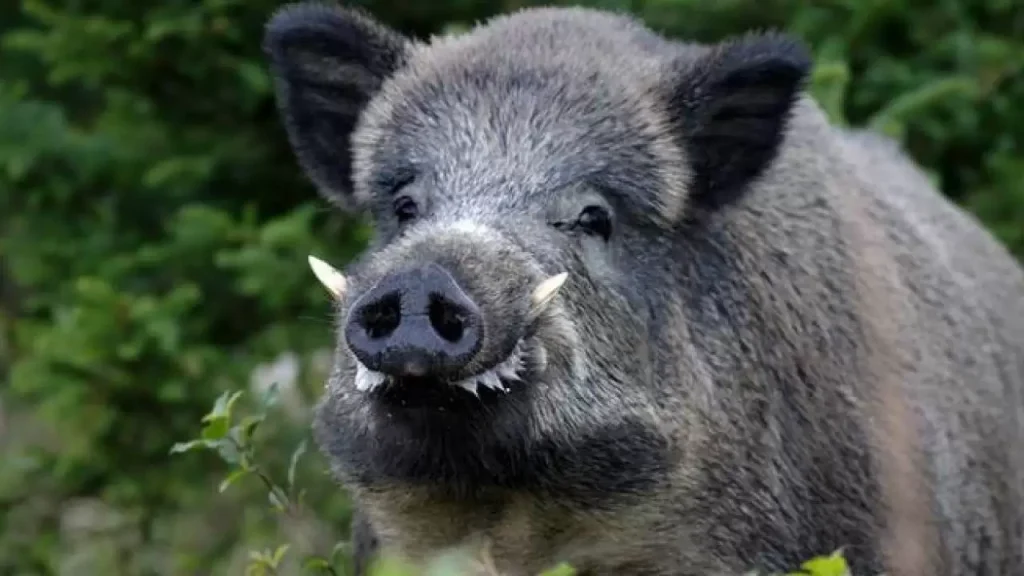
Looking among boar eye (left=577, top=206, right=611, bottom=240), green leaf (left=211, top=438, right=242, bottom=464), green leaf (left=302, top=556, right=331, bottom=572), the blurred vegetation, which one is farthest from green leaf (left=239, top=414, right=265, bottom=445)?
the blurred vegetation

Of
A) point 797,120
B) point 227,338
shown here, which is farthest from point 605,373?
point 227,338

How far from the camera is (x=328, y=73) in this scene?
5.64 metres

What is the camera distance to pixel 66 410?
7.93 meters

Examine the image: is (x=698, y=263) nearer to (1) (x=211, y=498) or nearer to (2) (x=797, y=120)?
(2) (x=797, y=120)

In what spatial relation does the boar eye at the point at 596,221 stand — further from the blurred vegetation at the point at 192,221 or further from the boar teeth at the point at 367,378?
the blurred vegetation at the point at 192,221

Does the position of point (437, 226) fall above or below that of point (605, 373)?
above

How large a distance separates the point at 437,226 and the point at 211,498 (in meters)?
3.76

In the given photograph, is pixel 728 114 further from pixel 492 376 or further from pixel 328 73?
pixel 492 376

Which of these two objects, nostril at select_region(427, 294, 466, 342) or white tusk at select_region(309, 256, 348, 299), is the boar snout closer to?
nostril at select_region(427, 294, 466, 342)

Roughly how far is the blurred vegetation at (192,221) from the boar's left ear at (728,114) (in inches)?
98.4

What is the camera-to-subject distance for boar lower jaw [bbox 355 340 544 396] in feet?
14.3

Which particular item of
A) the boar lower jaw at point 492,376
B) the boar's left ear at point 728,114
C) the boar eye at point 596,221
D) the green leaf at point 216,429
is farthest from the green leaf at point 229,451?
the boar's left ear at point 728,114

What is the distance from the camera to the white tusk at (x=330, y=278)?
4.71 m

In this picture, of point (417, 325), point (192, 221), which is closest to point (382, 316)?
point (417, 325)
